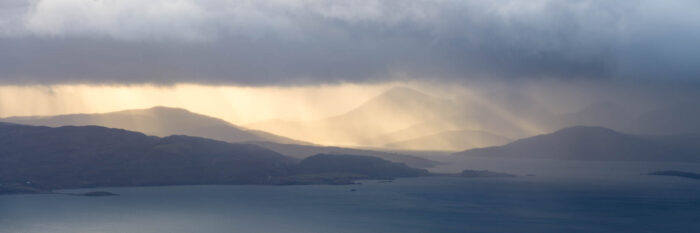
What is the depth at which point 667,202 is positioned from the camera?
164750 millimetres

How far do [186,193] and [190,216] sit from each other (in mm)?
48670

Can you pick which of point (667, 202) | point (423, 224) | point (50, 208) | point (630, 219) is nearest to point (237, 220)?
point (423, 224)

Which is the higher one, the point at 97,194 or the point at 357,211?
the point at 97,194

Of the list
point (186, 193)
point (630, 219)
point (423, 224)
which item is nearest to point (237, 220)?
point (423, 224)

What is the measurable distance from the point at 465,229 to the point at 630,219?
32592 millimetres

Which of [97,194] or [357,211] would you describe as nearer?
[357,211]

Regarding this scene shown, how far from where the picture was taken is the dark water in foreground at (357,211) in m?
124

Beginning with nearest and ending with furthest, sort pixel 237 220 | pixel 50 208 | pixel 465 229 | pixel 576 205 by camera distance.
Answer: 1. pixel 465 229
2. pixel 237 220
3. pixel 50 208
4. pixel 576 205

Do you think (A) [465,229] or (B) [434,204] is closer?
(A) [465,229]

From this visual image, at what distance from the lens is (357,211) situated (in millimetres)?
147125

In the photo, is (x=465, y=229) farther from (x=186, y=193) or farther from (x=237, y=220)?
(x=186, y=193)

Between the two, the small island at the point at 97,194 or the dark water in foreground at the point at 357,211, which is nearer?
the dark water in foreground at the point at 357,211

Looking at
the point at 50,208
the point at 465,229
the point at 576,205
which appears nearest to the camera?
the point at 465,229

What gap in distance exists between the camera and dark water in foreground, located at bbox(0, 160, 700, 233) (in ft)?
407
